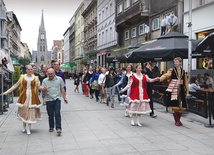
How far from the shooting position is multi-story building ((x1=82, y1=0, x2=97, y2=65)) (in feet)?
165

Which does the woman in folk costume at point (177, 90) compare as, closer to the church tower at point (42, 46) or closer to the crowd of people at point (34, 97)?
the crowd of people at point (34, 97)

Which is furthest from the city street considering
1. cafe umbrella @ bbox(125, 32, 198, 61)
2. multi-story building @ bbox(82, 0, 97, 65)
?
multi-story building @ bbox(82, 0, 97, 65)

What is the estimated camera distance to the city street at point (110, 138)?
578 centimetres

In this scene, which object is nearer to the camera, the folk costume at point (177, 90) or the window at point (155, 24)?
the folk costume at point (177, 90)

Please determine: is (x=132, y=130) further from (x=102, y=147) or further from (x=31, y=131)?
(x=31, y=131)

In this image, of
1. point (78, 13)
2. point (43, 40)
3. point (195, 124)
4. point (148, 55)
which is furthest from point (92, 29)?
point (43, 40)

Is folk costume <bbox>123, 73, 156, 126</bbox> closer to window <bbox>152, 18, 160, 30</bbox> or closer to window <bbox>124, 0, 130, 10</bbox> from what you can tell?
window <bbox>152, 18, 160, 30</bbox>

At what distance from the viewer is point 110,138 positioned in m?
6.79

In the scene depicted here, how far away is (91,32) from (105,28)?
13.9m

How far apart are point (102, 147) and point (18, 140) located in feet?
6.71

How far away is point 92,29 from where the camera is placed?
54375 mm

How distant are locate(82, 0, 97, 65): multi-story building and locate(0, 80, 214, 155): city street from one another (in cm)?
3899

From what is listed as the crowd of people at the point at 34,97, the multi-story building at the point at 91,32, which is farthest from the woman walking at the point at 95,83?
the multi-story building at the point at 91,32

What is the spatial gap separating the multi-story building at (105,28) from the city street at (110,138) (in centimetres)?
2626
